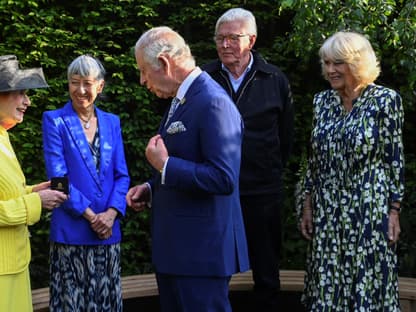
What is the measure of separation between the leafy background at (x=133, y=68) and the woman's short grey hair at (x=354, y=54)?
5.57 ft

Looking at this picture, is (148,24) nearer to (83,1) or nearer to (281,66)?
(83,1)

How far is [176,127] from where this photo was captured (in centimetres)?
288

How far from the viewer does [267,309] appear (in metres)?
4.46

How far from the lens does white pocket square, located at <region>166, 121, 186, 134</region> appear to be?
113 inches

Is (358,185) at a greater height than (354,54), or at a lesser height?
lesser

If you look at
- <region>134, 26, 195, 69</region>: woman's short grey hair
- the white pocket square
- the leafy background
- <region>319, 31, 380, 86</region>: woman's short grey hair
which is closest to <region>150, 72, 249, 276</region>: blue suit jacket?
the white pocket square

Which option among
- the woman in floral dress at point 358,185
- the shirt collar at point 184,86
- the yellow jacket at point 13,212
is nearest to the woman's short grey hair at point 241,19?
the woman in floral dress at point 358,185

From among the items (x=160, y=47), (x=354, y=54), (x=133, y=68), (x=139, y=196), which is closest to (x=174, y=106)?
(x=160, y=47)

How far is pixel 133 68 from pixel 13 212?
3.00m

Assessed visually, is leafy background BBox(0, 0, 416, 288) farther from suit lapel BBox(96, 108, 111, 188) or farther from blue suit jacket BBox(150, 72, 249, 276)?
blue suit jacket BBox(150, 72, 249, 276)

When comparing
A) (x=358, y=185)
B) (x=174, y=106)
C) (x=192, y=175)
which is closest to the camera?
(x=192, y=175)

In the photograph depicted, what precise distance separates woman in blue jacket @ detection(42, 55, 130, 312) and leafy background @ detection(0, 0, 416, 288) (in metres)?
1.76

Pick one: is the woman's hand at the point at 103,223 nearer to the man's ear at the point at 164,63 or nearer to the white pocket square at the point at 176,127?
the white pocket square at the point at 176,127

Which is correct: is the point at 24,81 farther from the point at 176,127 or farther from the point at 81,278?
the point at 81,278
